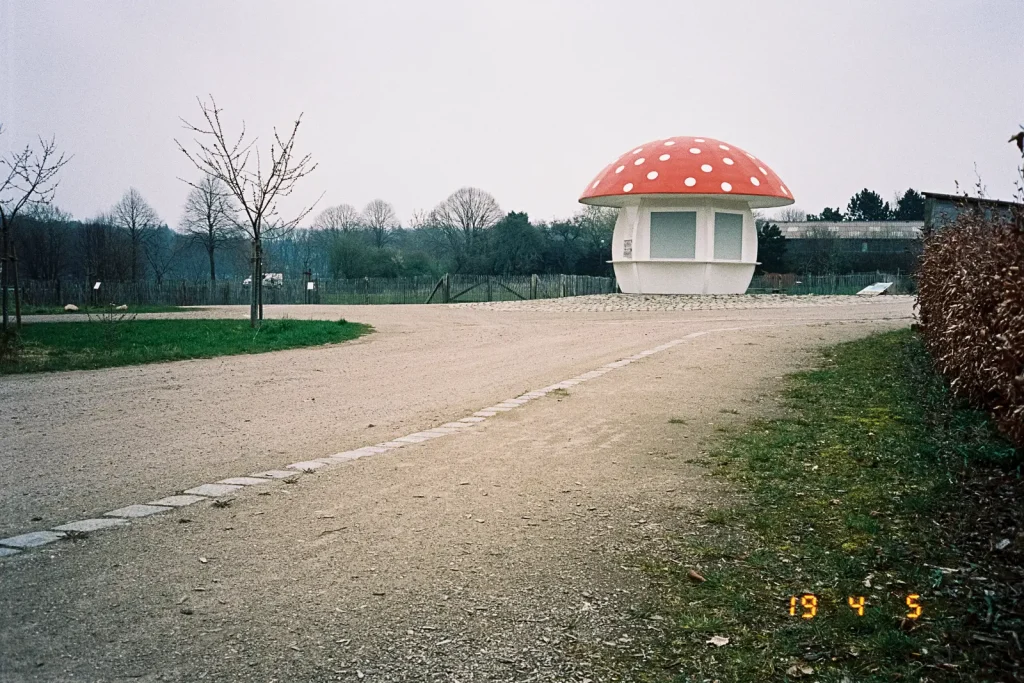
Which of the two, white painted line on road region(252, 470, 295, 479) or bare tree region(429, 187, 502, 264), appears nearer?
white painted line on road region(252, 470, 295, 479)

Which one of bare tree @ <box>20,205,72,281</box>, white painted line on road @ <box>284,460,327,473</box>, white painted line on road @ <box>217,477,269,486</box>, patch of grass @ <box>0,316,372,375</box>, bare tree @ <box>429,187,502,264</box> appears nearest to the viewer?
white painted line on road @ <box>217,477,269,486</box>

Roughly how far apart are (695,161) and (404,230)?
3919cm

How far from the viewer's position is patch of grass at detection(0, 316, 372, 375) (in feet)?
45.1

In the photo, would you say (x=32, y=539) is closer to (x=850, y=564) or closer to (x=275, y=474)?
(x=275, y=474)

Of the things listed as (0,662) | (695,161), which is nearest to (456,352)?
(0,662)

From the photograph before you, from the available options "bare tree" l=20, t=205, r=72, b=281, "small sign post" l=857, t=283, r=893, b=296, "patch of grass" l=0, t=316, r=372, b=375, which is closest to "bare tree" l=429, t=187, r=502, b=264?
"small sign post" l=857, t=283, r=893, b=296

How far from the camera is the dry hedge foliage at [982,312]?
20.3ft

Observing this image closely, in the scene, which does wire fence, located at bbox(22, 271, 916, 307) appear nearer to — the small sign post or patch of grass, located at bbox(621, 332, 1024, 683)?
the small sign post

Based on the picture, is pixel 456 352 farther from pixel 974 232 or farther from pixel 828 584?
pixel 828 584

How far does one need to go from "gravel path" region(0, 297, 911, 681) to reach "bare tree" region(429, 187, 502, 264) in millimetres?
52209

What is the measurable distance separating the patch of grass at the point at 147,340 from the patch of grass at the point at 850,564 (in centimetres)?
1087

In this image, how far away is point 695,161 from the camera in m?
A: 32.7

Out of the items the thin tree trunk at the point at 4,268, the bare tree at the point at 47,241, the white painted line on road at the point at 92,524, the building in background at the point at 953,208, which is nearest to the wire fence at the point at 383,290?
the bare tree at the point at 47,241

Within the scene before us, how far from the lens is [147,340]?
17.4 meters
